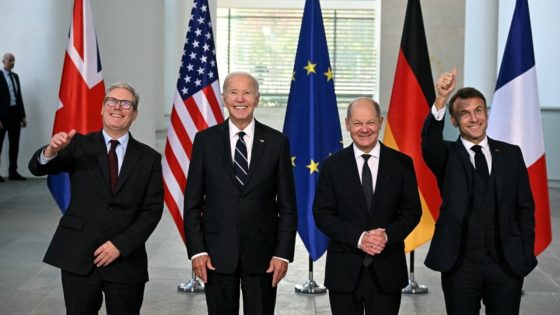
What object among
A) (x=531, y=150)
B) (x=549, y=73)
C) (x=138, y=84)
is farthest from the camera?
(x=549, y=73)

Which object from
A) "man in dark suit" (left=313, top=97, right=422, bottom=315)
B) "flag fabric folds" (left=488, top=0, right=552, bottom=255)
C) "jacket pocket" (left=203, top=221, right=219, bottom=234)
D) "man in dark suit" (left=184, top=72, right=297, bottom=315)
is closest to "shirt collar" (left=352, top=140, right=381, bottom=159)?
"man in dark suit" (left=313, top=97, right=422, bottom=315)

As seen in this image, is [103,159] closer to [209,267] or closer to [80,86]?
[209,267]

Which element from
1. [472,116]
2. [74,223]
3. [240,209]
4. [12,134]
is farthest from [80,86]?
[12,134]

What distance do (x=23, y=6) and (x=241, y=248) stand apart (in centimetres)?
997

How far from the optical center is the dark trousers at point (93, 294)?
171 inches

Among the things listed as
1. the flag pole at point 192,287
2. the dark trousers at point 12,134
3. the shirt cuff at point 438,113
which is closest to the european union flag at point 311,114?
the flag pole at point 192,287

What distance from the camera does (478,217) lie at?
4.46 meters

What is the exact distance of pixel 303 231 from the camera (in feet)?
22.7

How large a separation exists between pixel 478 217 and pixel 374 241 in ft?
1.80

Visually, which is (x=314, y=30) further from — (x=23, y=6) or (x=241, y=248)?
(x=23, y=6)

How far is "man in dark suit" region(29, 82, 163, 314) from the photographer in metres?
4.33

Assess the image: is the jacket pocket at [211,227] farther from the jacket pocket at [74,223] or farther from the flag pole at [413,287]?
the flag pole at [413,287]

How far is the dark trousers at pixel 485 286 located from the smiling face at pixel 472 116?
61 centimetres

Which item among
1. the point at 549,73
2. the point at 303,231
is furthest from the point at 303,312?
the point at 549,73
